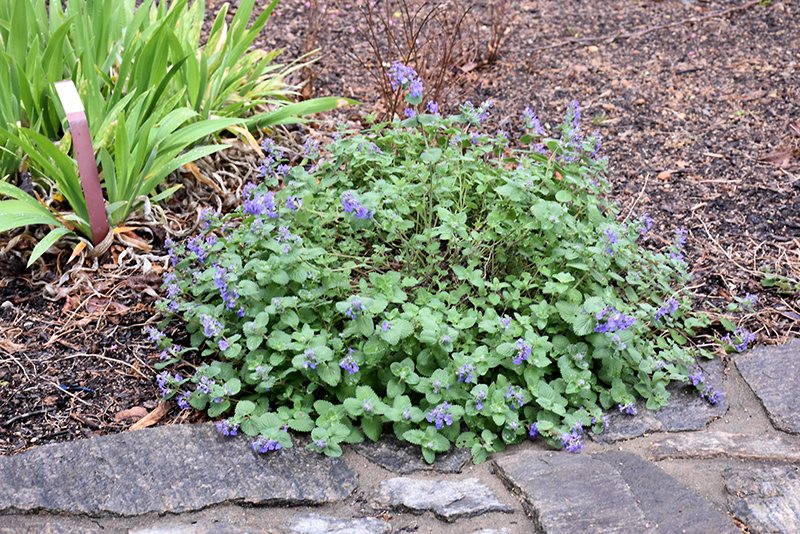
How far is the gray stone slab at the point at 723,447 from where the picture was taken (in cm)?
196

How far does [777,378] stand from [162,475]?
1.91 metres

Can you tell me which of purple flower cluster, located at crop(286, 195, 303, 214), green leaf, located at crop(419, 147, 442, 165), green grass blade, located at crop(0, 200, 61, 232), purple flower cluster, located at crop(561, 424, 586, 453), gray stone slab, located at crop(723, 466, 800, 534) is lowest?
gray stone slab, located at crop(723, 466, 800, 534)

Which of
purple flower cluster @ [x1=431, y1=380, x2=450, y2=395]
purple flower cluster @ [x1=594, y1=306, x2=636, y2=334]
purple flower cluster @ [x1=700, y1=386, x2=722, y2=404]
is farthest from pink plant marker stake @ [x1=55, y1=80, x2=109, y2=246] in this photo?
purple flower cluster @ [x1=700, y1=386, x2=722, y2=404]

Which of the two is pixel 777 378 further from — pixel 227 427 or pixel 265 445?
pixel 227 427

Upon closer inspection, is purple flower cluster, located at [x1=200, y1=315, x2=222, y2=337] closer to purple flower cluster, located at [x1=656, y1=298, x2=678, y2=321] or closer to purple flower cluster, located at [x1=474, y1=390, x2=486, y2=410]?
purple flower cluster, located at [x1=474, y1=390, x2=486, y2=410]

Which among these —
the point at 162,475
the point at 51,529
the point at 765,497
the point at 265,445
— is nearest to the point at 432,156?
the point at 265,445

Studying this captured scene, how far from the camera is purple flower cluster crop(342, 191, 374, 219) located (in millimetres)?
2064

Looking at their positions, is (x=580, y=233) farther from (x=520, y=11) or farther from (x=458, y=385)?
(x=520, y=11)

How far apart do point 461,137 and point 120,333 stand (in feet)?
4.60

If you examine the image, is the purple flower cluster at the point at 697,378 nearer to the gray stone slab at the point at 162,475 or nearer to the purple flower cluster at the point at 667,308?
the purple flower cluster at the point at 667,308

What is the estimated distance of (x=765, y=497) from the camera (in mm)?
1810

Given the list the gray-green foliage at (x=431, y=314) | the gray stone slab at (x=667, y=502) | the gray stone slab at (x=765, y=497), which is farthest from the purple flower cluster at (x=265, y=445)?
the gray stone slab at (x=765, y=497)

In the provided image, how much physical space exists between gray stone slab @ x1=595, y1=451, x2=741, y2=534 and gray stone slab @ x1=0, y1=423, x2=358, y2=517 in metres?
0.75

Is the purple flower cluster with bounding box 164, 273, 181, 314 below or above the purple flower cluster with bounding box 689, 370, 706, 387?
above
